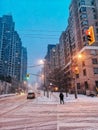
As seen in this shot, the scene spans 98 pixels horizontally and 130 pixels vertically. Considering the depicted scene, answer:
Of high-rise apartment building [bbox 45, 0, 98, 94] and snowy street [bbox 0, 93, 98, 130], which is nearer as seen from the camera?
snowy street [bbox 0, 93, 98, 130]

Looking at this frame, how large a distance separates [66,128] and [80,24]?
58170mm

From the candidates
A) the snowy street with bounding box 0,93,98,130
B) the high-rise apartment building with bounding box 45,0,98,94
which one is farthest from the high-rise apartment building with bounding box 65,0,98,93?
the snowy street with bounding box 0,93,98,130

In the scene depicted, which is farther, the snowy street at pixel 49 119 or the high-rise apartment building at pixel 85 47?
the high-rise apartment building at pixel 85 47

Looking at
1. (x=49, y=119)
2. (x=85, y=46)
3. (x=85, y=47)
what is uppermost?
(x=85, y=46)

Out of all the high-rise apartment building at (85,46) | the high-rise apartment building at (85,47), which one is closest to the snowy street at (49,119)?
the high-rise apartment building at (85,47)

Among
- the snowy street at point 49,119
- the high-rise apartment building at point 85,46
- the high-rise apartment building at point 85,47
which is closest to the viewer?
the snowy street at point 49,119

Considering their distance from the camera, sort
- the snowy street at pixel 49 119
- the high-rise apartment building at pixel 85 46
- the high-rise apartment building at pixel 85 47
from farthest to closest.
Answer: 1. the high-rise apartment building at pixel 85 46
2. the high-rise apartment building at pixel 85 47
3. the snowy street at pixel 49 119

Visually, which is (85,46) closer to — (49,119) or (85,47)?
(85,47)

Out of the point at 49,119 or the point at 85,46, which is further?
the point at 85,46

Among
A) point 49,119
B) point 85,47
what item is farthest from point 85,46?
point 49,119

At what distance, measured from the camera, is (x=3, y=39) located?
8975cm

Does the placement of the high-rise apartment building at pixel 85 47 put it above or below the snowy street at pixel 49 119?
above

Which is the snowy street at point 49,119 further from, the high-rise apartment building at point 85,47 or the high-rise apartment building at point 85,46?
the high-rise apartment building at point 85,46

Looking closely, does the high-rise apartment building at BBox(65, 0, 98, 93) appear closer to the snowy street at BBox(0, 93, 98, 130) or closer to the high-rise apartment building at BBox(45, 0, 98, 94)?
the high-rise apartment building at BBox(45, 0, 98, 94)
